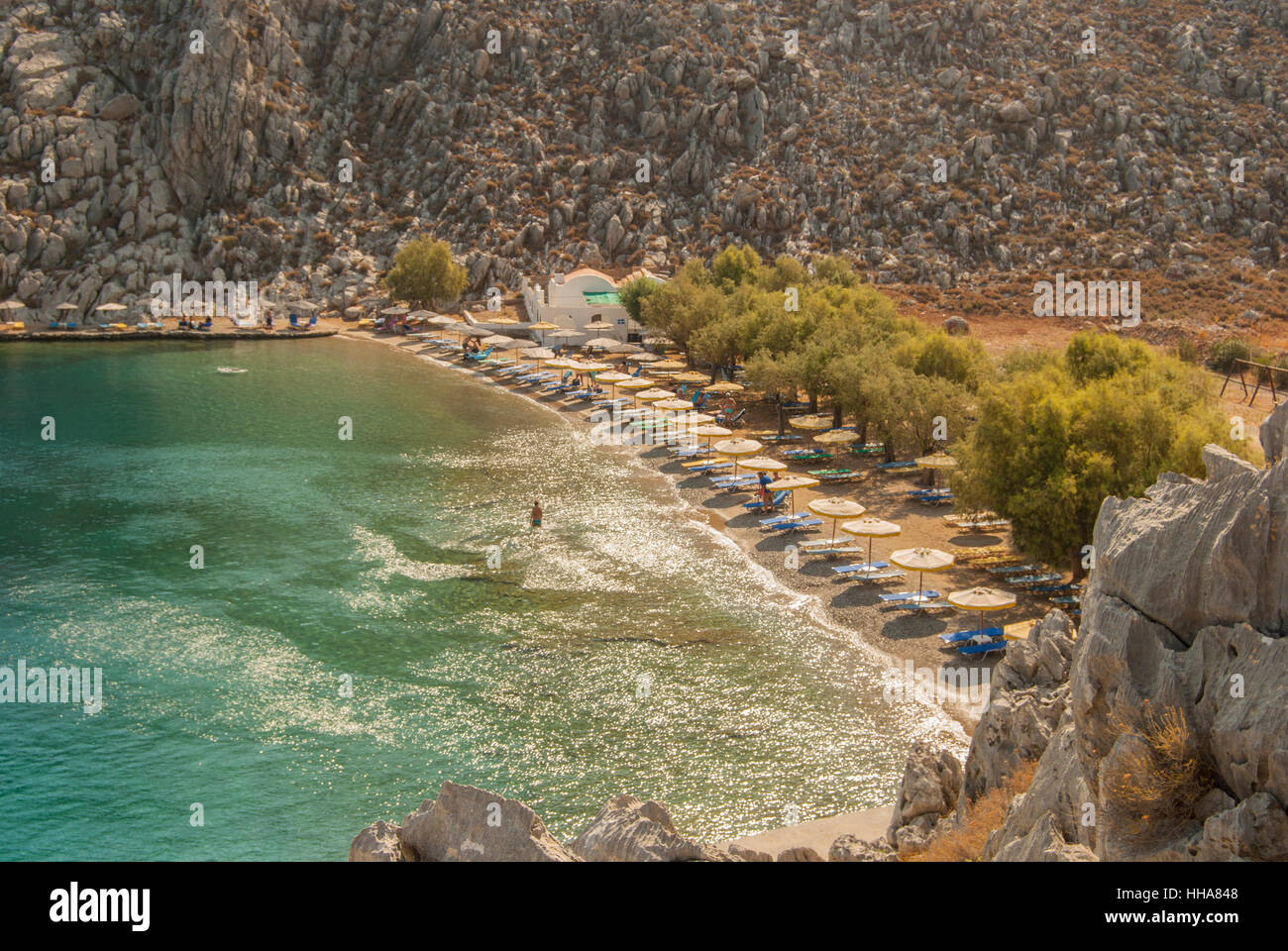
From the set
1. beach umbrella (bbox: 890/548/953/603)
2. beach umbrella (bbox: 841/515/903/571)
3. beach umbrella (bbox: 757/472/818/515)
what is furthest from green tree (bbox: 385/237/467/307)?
beach umbrella (bbox: 890/548/953/603)

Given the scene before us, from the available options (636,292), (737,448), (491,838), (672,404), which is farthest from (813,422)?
(491,838)

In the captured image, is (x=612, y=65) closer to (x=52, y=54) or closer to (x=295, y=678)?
(x=52, y=54)

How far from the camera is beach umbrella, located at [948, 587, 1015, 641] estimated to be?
38.7 metres

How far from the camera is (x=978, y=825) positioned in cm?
2295

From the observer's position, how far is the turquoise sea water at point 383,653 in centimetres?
3145

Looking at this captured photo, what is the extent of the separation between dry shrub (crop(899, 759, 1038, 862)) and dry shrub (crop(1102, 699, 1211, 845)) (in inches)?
204

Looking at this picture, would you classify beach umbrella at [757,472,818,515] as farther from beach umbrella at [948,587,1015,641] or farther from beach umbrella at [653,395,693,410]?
beach umbrella at [653,395,693,410]

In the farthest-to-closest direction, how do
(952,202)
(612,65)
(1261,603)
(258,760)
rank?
(612,65) → (952,202) → (258,760) → (1261,603)

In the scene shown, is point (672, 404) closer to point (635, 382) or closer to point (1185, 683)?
point (635, 382)

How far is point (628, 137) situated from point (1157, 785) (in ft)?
436

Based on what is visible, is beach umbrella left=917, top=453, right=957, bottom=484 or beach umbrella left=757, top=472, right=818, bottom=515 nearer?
beach umbrella left=757, top=472, right=818, bottom=515
